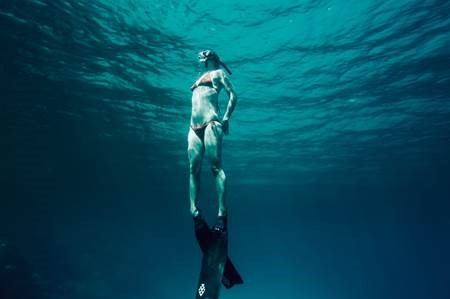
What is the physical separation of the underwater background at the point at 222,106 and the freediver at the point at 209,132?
239 inches

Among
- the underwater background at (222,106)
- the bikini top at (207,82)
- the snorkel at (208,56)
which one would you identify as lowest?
the bikini top at (207,82)

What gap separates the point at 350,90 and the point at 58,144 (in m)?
25.0

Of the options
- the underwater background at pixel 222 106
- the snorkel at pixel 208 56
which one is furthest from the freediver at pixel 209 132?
the underwater background at pixel 222 106

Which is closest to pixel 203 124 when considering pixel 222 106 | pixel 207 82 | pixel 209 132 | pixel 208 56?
pixel 209 132

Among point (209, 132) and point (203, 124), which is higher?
point (203, 124)

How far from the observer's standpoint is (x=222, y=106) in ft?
60.1

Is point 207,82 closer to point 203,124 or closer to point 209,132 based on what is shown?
point 203,124

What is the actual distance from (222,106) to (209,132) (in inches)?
499

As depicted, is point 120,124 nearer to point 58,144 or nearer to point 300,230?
point 58,144

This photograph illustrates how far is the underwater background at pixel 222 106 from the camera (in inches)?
499

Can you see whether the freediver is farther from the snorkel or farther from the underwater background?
the underwater background

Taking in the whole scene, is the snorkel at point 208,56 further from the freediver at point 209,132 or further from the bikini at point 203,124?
the bikini at point 203,124

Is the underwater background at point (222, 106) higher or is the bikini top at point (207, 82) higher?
the underwater background at point (222, 106)

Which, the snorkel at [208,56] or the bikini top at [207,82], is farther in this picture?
the snorkel at [208,56]
